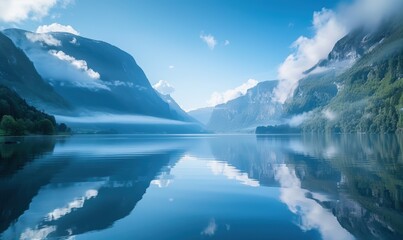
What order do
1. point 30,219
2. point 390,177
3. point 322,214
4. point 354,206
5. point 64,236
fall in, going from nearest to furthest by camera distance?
point 64,236 < point 30,219 < point 322,214 < point 354,206 < point 390,177

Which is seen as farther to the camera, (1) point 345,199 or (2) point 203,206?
(1) point 345,199

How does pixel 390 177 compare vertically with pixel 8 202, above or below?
above

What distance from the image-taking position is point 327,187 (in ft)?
92.0

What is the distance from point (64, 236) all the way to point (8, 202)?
29.3 feet

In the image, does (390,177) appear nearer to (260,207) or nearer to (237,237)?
(260,207)

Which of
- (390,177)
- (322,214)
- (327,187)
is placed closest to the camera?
(322,214)

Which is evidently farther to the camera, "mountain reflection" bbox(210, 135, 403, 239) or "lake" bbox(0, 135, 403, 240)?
"mountain reflection" bbox(210, 135, 403, 239)

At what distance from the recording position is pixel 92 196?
2478cm

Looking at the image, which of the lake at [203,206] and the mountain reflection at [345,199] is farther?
the mountain reflection at [345,199]

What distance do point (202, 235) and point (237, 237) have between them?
5.47 ft

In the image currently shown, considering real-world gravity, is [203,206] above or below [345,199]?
below

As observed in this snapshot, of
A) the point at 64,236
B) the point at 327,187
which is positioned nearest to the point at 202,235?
the point at 64,236

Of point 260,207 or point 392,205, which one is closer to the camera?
point 392,205

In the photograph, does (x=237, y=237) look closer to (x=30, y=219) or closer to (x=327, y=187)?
(x=30, y=219)
